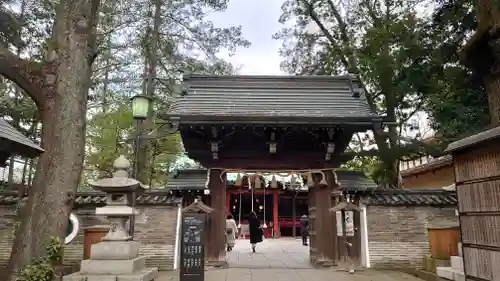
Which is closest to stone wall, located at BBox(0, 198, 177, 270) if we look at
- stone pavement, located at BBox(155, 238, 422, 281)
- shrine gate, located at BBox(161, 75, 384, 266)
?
stone pavement, located at BBox(155, 238, 422, 281)

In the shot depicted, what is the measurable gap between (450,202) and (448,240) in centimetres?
172

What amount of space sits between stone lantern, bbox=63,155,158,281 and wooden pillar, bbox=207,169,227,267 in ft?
10.7

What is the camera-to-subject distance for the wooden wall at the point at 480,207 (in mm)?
5156

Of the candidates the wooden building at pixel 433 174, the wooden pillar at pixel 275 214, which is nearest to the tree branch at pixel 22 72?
the wooden building at pixel 433 174

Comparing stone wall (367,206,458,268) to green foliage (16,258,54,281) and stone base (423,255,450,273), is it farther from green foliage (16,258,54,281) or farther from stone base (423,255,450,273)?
green foliage (16,258,54,281)

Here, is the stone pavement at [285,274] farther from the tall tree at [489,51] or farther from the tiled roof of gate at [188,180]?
the tall tree at [489,51]

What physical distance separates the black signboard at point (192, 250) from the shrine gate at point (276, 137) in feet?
8.18

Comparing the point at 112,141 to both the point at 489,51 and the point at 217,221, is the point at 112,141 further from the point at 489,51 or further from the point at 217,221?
the point at 489,51

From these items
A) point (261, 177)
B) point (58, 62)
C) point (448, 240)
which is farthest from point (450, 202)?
point (58, 62)

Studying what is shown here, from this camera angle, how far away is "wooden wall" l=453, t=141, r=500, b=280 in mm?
5156

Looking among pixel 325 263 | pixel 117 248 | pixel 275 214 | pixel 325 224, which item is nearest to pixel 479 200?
pixel 325 224

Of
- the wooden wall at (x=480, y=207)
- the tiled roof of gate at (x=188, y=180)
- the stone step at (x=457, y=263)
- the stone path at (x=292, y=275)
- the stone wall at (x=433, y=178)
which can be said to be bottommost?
the stone path at (x=292, y=275)

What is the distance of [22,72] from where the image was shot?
6820 mm

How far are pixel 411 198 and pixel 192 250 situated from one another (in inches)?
271
